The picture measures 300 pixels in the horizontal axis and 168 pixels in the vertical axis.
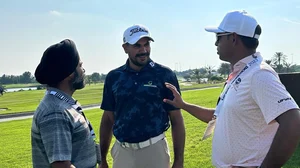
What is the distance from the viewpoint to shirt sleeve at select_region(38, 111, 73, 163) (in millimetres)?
2531

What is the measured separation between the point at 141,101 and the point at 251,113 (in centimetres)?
173

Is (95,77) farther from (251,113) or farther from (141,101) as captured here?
(251,113)

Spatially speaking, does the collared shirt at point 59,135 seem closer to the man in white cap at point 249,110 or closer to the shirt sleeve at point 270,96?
the man in white cap at point 249,110

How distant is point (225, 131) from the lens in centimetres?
281

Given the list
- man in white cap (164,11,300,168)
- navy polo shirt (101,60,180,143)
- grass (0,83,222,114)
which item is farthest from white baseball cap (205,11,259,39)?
grass (0,83,222,114)

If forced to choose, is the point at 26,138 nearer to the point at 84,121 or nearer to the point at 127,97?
the point at 127,97

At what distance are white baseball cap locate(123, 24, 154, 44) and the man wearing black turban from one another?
1.33 metres

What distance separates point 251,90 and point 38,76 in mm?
1643

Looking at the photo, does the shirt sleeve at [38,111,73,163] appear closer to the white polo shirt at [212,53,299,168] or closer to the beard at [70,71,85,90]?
the beard at [70,71,85,90]

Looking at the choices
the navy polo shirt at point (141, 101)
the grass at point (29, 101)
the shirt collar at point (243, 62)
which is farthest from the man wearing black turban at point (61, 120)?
the grass at point (29, 101)

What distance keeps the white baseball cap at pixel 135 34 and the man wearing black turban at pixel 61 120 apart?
133cm

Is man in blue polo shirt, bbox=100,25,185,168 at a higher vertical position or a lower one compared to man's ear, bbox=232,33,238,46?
lower

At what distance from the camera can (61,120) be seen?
2.58 metres

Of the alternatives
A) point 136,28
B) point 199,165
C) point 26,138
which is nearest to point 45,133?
point 136,28
